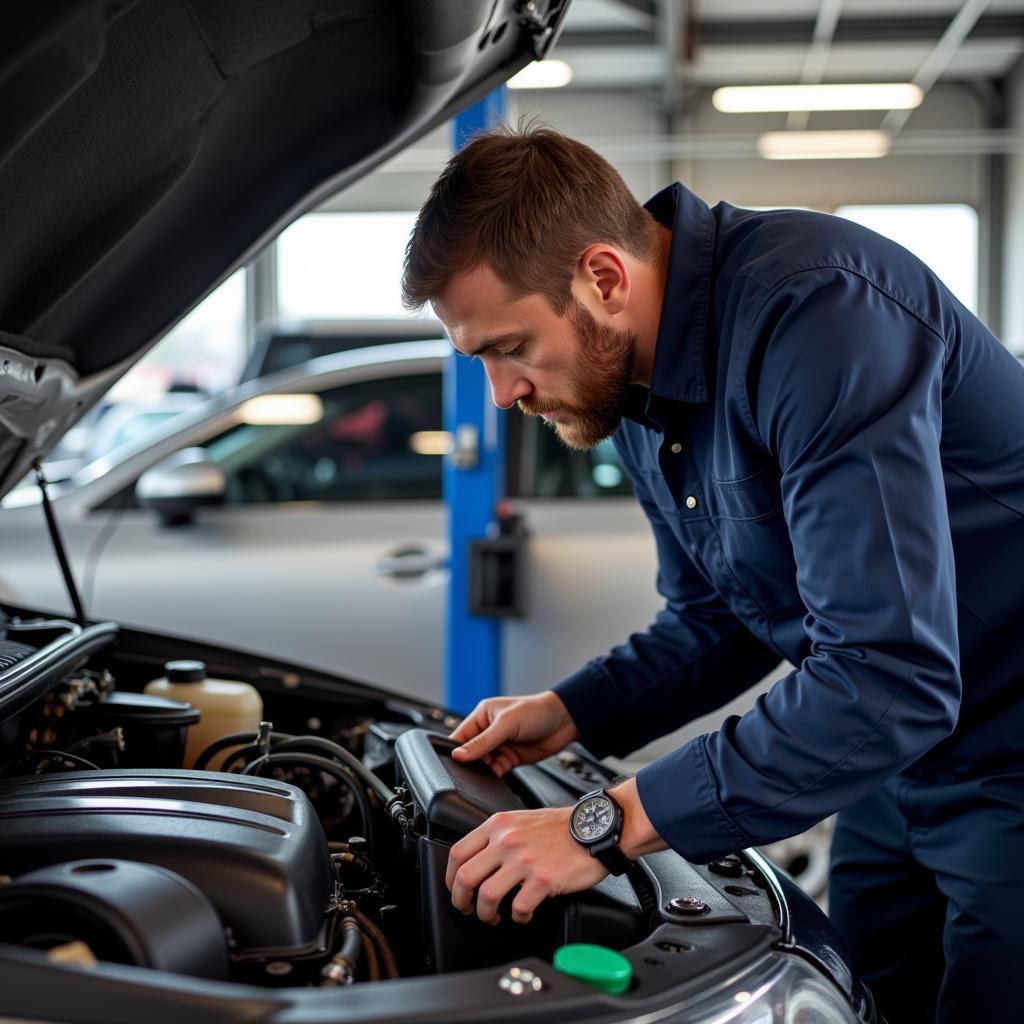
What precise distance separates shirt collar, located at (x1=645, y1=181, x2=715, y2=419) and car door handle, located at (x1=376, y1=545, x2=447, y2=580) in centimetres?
212

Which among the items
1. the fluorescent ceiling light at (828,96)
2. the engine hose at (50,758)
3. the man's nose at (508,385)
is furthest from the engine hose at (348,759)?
the fluorescent ceiling light at (828,96)

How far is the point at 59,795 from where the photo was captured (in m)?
1.17

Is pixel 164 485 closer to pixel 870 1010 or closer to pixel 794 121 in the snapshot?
pixel 870 1010

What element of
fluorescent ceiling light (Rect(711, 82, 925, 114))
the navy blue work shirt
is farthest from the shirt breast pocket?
fluorescent ceiling light (Rect(711, 82, 925, 114))

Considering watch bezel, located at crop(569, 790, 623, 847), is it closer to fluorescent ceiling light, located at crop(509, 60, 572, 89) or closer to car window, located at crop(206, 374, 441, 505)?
car window, located at crop(206, 374, 441, 505)

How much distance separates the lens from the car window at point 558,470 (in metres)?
3.43

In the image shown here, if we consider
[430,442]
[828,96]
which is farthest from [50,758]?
[828,96]

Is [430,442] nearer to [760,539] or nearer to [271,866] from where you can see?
[760,539]

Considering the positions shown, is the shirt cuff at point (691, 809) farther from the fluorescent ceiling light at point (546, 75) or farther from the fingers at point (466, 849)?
the fluorescent ceiling light at point (546, 75)

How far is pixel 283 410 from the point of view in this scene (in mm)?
3684

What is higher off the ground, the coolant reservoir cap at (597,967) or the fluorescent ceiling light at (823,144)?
the fluorescent ceiling light at (823,144)

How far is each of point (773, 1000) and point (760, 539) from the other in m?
0.54

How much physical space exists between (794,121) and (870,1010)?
10.5m

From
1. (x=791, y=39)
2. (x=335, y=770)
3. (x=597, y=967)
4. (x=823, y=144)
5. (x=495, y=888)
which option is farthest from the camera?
(x=823, y=144)
